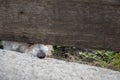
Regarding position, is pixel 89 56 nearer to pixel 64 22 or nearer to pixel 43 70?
pixel 43 70

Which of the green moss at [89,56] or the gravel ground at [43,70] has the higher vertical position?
the gravel ground at [43,70]

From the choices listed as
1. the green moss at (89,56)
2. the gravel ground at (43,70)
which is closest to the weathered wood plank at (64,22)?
the gravel ground at (43,70)

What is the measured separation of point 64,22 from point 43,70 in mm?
1892

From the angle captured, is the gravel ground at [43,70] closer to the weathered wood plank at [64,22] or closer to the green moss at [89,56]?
the green moss at [89,56]

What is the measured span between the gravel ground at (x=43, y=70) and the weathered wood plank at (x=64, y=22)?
1.62m

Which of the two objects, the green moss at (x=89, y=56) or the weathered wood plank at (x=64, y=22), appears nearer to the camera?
the weathered wood plank at (x=64, y=22)

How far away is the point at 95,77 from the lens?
9.23 feet

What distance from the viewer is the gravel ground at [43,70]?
2.81 metres

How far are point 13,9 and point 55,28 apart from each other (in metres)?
0.18

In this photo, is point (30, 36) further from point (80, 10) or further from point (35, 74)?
point (35, 74)

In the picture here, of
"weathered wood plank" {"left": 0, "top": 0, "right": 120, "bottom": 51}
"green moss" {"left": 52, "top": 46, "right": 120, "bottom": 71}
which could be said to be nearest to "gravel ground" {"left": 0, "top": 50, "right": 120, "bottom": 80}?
"green moss" {"left": 52, "top": 46, "right": 120, "bottom": 71}

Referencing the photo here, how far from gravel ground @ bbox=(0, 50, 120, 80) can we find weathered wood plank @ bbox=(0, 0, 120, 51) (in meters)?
1.62

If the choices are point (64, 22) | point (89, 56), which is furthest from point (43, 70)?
point (64, 22)

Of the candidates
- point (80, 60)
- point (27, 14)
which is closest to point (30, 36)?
point (27, 14)
